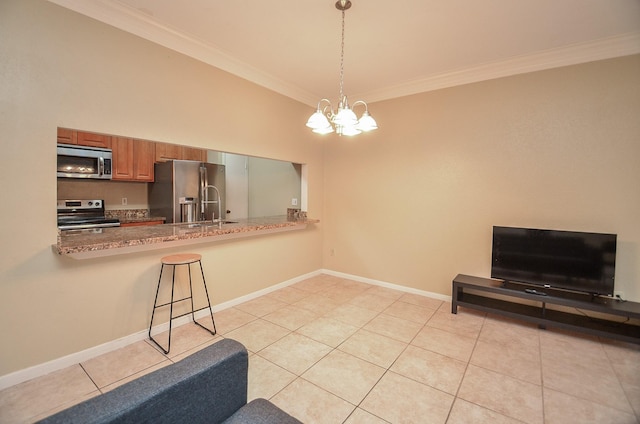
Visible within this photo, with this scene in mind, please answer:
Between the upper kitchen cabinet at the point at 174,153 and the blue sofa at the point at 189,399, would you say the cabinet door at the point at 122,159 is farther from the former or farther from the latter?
the blue sofa at the point at 189,399

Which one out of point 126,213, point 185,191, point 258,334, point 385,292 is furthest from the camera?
point 126,213

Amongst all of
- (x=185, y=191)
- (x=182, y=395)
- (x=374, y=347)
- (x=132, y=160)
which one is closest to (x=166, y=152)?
(x=132, y=160)

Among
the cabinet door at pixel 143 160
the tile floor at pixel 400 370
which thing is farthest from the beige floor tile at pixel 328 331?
the cabinet door at pixel 143 160

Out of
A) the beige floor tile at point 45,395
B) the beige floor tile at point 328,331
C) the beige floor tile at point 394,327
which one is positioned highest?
the beige floor tile at point 394,327

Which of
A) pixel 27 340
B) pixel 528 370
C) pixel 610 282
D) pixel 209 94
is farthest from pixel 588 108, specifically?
pixel 27 340

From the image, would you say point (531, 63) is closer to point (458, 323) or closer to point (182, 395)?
point (458, 323)

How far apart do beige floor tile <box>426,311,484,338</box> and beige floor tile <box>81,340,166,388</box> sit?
274 centimetres

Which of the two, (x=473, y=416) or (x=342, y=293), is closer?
(x=473, y=416)

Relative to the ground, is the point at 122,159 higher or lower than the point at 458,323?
higher

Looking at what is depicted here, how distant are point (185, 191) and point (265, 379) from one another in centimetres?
311

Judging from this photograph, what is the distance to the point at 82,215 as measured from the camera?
3982 mm

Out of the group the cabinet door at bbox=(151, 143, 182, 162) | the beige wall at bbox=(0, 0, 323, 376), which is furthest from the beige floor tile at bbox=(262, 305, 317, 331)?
the cabinet door at bbox=(151, 143, 182, 162)

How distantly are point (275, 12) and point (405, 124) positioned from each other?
90.2 inches

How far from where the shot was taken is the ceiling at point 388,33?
2320 millimetres
